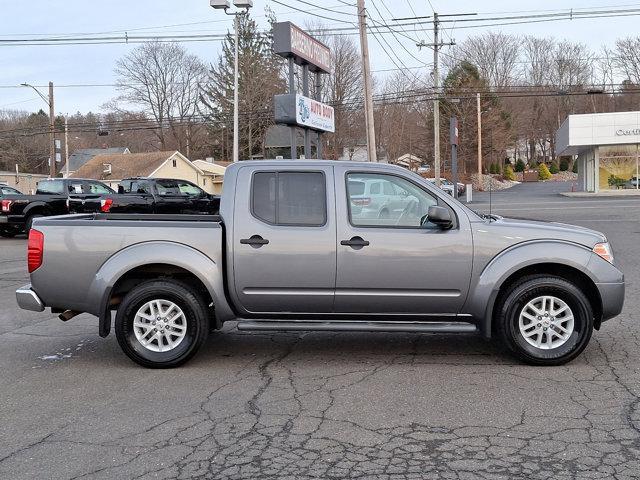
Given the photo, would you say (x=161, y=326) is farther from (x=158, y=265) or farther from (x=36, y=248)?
(x=36, y=248)

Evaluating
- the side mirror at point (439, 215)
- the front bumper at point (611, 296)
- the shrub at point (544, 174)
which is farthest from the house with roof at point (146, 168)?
the front bumper at point (611, 296)

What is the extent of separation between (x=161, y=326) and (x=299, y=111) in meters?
15.3

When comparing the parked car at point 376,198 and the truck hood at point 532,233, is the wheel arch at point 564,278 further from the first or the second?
the parked car at point 376,198

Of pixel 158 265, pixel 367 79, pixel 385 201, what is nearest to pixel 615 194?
pixel 367 79

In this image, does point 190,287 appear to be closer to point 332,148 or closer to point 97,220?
point 97,220

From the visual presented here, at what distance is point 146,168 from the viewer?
59469 millimetres

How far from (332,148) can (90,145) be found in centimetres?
5208

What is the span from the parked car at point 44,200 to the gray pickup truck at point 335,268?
607 inches

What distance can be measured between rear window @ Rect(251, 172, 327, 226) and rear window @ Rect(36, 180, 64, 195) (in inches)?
666

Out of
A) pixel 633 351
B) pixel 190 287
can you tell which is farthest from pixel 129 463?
pixel 633 351

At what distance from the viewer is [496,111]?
220ft

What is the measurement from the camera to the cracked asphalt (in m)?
3.86

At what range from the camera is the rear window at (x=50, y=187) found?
21.1 m

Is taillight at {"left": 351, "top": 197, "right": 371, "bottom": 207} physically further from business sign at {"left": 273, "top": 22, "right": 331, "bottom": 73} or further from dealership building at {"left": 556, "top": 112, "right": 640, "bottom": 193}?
dealership building at {"left": 556, "top": 112, "right": 640, "bottom": 193}
